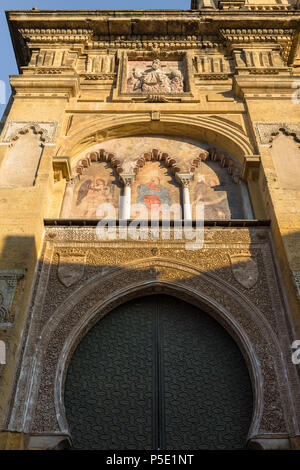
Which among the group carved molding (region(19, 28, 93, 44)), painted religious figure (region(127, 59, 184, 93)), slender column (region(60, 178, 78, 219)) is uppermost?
carved molding (region(19, 28, 93, 44))

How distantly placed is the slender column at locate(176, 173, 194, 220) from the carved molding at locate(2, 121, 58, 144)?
2082 millimetres

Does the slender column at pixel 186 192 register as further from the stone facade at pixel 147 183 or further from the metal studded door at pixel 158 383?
the metal studded door at pixel 158 383

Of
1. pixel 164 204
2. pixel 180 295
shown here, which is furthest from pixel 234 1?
pixel 180 295

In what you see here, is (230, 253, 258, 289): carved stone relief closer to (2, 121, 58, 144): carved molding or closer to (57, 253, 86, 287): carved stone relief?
(57, 253, 86, 287): carved stone relief

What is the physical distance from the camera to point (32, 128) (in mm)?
7426

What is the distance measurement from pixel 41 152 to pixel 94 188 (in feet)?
3.18

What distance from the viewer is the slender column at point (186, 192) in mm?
6819

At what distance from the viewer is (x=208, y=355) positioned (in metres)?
5.47

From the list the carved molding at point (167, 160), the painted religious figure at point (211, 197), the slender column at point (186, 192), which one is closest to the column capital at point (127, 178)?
the carved molding at point (167, 160)

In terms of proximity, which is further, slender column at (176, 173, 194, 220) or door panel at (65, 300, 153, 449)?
slender column at (176, 173, 194, 220)

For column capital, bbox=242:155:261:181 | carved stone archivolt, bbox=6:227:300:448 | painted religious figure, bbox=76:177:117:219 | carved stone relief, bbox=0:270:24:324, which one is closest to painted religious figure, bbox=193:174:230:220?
column capital, bbox=242:155:261:181

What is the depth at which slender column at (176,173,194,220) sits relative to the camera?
6819 mm

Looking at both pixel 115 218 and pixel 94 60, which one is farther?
pixel 94 60
